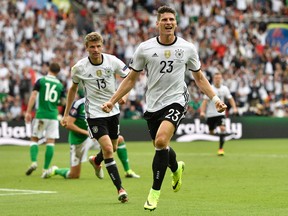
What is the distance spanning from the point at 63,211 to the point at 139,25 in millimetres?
27555

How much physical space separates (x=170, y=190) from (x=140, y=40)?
23.3 meters

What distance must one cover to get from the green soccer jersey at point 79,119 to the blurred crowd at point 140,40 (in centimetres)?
1447

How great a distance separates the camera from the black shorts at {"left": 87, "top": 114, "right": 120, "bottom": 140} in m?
14.0

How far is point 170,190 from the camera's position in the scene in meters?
14.9

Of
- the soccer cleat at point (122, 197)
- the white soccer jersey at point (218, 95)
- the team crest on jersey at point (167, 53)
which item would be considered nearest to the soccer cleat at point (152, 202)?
the soccer cleat at point (122, 197)

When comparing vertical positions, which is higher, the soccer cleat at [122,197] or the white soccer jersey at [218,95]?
the soccer cleat at [122,197]

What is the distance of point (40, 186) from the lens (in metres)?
16.2

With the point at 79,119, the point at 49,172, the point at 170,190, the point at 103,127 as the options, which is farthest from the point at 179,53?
the point at 49,172

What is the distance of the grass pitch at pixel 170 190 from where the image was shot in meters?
12.0

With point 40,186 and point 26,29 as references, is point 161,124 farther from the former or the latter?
point 26,29

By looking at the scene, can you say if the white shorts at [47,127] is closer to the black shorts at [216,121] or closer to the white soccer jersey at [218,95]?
the white soccer jersey at [218,95]

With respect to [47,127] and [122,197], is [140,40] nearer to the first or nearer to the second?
[47,127]

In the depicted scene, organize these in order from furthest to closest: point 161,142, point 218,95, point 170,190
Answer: point 218,95 → point 170,190 → point 161,142

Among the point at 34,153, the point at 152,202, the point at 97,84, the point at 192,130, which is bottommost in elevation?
the point at 192,130
